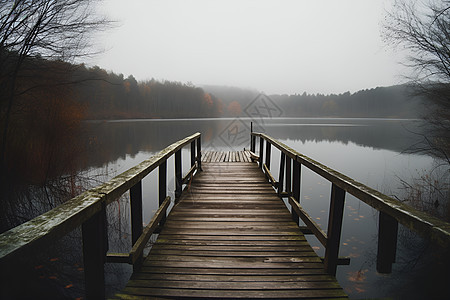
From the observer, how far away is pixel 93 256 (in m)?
1.61

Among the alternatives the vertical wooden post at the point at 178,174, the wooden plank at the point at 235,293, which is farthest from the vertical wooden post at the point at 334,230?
the vertical wooden post at the point at 178,174

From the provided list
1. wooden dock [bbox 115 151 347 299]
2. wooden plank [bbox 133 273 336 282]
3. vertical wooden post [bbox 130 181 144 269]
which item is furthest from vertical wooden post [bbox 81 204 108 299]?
vertical wooden post [bbox 130 181 144 269]

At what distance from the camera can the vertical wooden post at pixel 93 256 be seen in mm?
1582

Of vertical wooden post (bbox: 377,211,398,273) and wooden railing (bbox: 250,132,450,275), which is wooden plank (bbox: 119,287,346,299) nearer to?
wooden railing (bbox: 250,132,450,275)

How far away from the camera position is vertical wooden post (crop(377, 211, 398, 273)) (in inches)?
68.1

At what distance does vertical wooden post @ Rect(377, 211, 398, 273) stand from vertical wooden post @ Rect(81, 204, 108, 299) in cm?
184

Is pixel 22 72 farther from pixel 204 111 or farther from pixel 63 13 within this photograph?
pixel 204 111

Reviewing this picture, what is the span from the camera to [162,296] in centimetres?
202

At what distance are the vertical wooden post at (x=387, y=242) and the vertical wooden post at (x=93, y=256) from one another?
6.03ft

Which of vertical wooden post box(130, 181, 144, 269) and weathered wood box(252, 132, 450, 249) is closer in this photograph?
weathered wood box(252, 132, 450, 249)

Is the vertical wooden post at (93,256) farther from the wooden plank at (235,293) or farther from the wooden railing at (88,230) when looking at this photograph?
the wooden plank at (235,293)

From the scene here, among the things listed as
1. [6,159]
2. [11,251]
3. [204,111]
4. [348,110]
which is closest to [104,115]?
[204,111]

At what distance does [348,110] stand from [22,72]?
441ft

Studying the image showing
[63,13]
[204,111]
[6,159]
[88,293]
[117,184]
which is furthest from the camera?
[204,111]
